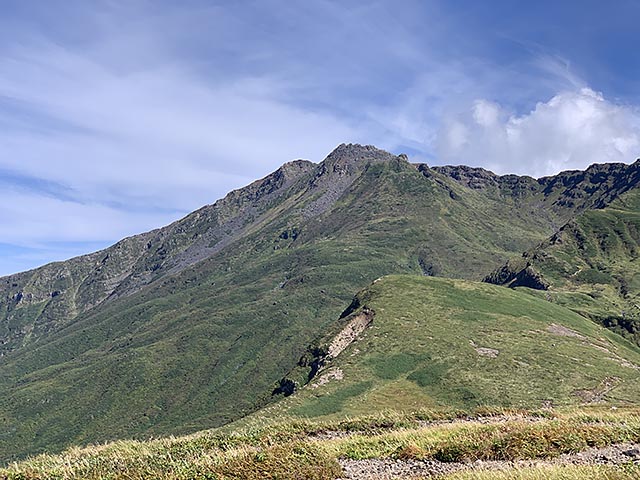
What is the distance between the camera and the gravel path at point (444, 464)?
704 inches

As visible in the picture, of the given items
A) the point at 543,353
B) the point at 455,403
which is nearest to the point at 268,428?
the point at 455,403

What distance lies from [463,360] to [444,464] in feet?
266

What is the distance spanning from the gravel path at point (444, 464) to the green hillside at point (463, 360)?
5777cm

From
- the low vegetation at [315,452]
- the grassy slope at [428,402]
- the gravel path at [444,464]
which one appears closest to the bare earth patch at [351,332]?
the grassy slope at [428,402]

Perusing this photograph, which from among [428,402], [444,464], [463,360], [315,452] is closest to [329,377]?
[428,402]

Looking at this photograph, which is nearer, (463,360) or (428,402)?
(428,402)

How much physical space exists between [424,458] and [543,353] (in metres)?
88.1

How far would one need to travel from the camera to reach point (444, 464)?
752 inches

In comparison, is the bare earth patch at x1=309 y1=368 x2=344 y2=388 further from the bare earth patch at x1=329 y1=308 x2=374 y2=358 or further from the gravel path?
the gravel path

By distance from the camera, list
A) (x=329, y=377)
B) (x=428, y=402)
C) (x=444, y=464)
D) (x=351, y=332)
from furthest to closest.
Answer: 1. (x=351, y=332)
2. (x=329, y=377)
3. (x=428, y=402)
4. (x=444, y=464)

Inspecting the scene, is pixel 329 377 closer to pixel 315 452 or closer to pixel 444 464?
pixel 315 452

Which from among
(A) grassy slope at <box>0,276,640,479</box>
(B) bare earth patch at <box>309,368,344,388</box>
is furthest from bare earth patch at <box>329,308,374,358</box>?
(B) bare earth patch at <box>309,368,344,388</box>

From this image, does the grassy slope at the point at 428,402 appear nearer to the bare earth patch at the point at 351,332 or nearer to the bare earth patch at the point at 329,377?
the bare earth patch at the point at 329,377

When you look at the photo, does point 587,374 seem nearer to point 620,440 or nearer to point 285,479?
point 620,440
